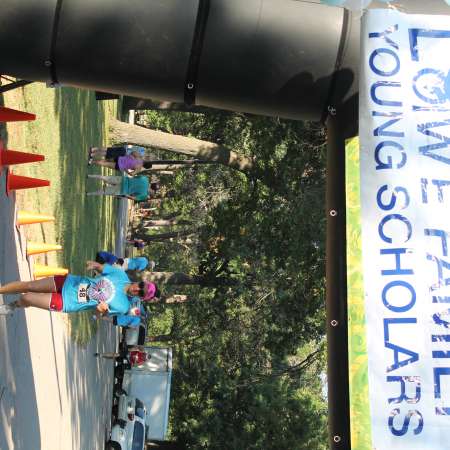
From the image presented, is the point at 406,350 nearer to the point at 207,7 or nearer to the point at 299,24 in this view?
the point at 299,24

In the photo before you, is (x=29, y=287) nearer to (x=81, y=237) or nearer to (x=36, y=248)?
(x=36, y=248)

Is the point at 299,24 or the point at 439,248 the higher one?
the point at 299,24

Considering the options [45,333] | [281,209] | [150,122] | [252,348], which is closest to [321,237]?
[281,209]

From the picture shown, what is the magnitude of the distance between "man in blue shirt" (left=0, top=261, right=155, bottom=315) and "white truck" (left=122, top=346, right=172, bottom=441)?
39.8ft

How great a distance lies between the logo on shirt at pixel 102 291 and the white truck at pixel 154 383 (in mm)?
12200

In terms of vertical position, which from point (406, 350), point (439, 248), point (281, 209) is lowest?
point (406, 350)

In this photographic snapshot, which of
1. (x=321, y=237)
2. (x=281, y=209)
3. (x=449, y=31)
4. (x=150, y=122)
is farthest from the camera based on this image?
(x=150, y=122)

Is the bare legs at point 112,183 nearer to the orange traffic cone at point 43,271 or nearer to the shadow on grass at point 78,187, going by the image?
the shadow on grass at point 78,187

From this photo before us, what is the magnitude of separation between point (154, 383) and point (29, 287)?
1307cm

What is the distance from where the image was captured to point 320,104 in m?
6.28

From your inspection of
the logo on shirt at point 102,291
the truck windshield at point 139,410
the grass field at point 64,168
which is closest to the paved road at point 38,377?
the grass field at point 64,168

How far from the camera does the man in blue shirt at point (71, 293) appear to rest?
7.84 meters

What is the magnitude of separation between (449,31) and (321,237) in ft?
28.8

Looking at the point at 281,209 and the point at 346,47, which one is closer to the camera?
the point at 346,47
